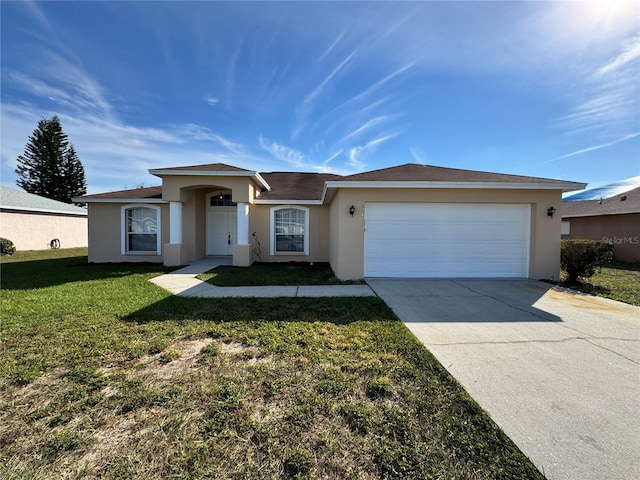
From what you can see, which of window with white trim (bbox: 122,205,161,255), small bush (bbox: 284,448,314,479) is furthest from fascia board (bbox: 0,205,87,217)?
small bush (bbox: 284,448,314,479)

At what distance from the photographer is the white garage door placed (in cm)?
810

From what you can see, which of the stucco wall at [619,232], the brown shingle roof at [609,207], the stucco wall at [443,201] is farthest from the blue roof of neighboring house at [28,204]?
the stucco wall at [619,232]

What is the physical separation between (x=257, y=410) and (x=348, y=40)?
932 centimetres

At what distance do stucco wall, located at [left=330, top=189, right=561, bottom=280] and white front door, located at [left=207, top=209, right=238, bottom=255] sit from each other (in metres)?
7.17

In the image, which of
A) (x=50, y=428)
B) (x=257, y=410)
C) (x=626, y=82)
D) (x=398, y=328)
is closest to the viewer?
(x=50, y=428)

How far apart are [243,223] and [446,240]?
7.42 m

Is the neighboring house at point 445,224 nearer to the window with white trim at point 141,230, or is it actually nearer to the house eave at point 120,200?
the house eave at point 120,200

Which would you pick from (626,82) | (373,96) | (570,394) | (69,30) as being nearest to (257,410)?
(570,394)

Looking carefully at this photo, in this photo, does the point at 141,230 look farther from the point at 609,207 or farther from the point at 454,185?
the point at 609,207

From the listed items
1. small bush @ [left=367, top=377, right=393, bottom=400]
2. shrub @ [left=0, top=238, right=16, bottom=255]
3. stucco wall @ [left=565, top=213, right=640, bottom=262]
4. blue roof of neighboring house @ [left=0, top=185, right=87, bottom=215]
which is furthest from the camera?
blue roof of neighboring house @ [left=0, top=185, right=87, bottom=215]

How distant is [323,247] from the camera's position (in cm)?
1213

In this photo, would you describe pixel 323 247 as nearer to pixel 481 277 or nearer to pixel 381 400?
pixel 481 277

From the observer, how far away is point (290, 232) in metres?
12.2

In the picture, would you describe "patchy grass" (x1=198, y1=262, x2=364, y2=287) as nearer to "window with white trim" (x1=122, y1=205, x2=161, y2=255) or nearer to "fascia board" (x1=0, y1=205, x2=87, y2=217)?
"window with white trim" (x1=122, y1=205, x2=161, y2=255)
